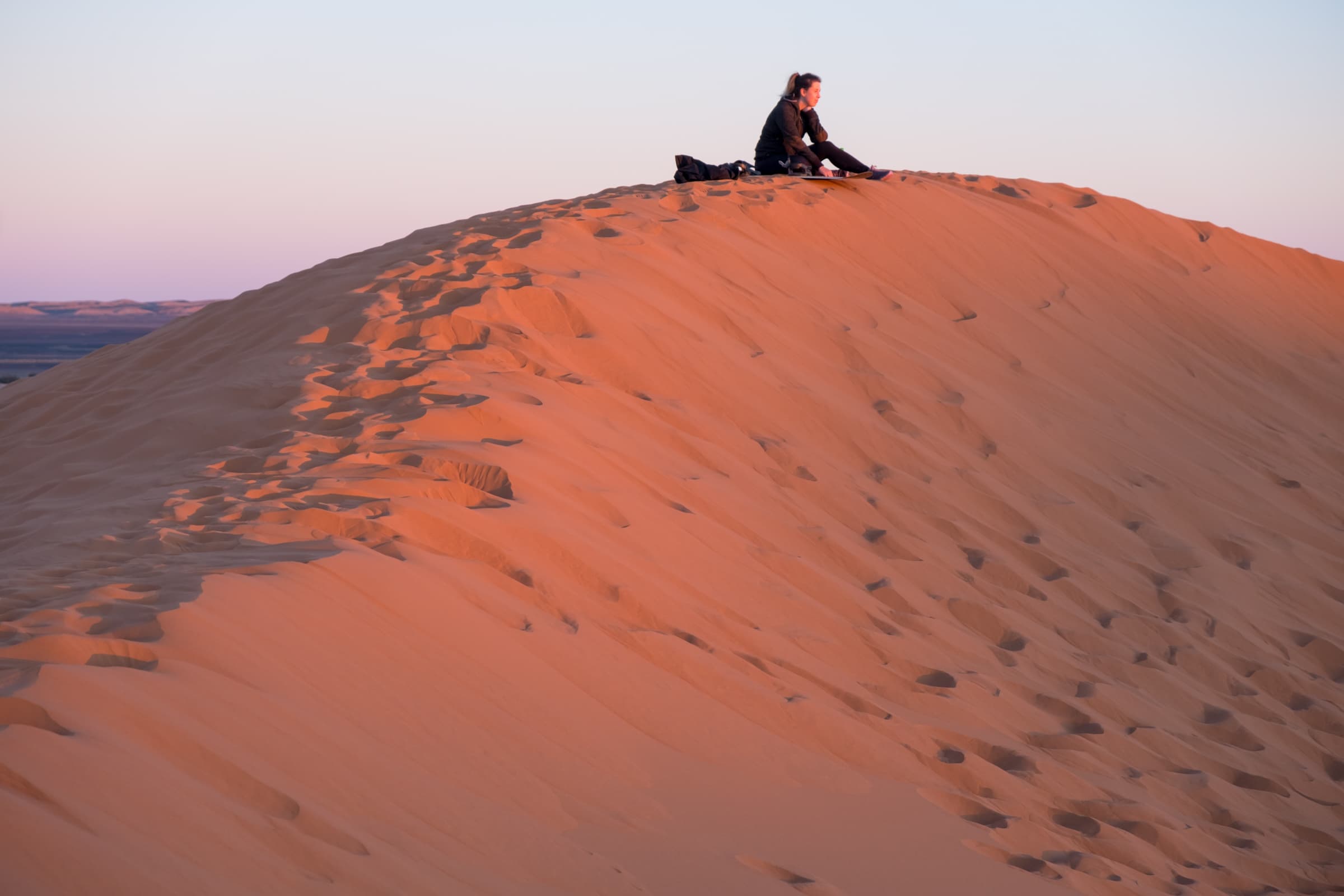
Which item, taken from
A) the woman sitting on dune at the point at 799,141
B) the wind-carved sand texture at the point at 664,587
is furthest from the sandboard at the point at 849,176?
the wind-carved sand texture at the point at 664,587

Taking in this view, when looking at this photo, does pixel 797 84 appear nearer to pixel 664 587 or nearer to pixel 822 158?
pixel 822 158

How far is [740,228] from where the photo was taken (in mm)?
7660

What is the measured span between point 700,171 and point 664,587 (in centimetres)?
608

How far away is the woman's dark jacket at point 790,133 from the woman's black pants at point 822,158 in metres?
0.03

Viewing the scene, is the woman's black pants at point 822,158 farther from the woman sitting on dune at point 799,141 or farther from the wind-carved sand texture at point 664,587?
the wind-carved sand texture at point 664,587

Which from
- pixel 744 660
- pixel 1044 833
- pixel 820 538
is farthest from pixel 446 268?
pixel 1044 833

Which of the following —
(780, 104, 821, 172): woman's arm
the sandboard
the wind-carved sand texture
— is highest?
(780, 104, 821, 172): woman's arm

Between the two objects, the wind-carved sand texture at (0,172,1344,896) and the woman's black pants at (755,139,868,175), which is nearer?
the wind-carved sand texture at (0,172,1344,896)

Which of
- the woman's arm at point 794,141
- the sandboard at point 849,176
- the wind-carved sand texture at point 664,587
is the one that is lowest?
the wind-carved sand texture at point 664,587

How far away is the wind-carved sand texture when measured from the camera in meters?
2.43

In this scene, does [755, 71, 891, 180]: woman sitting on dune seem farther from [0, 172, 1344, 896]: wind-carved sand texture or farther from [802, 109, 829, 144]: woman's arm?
[0, 172, 1344, 896]: wind-carved sand texture

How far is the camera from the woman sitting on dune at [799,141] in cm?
888

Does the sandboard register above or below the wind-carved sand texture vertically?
above

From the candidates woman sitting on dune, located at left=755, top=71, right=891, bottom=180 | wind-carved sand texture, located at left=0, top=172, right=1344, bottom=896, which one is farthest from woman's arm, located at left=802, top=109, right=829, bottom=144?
wind-carved sand texture, located at left=0, top=172, right=1344, bottom=896
